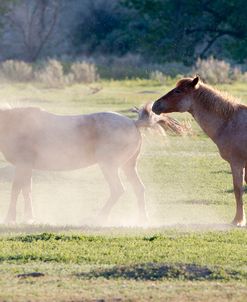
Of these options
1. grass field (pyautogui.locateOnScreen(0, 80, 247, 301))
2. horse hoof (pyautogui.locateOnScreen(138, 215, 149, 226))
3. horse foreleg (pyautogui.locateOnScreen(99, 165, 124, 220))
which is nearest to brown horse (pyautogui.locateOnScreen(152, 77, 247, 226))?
grass field (pyautogui.locateOnScreen(0, 80, 247, 301))

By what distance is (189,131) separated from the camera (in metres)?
16.8

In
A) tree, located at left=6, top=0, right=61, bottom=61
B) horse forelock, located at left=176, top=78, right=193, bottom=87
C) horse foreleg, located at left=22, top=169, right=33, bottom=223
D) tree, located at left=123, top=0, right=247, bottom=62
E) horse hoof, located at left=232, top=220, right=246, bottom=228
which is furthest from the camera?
tree, located at left=6, top=0, right=61, bottom=61

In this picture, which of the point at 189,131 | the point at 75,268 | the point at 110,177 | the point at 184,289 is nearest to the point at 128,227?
the point at 110,177

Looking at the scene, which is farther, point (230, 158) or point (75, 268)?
point (230, 158)

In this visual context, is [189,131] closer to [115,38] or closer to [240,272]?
[240,272]

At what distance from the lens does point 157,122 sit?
53.8ft

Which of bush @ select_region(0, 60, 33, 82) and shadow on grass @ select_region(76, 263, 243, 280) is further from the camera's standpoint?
bush @ select_region(0, 60, 33, 82)

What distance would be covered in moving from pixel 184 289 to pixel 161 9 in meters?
54.5

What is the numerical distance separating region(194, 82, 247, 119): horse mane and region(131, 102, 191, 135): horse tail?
80cm

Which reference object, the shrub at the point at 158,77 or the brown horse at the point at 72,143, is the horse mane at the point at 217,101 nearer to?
the brown horse at the point at 72,143

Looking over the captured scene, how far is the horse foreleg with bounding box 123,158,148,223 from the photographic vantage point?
1605cm

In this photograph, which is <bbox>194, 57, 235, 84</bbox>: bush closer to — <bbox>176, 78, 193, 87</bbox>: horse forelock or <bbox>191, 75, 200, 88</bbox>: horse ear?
<bbox>176, 78, 193, 87</bbox>: horse forelock

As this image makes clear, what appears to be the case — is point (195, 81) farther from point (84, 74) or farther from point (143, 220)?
point (84, 74)

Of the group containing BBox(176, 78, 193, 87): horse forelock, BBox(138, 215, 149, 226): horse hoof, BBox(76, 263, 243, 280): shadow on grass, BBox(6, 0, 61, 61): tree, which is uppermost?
BBox(176, 78, 193, 87): horse forelock
